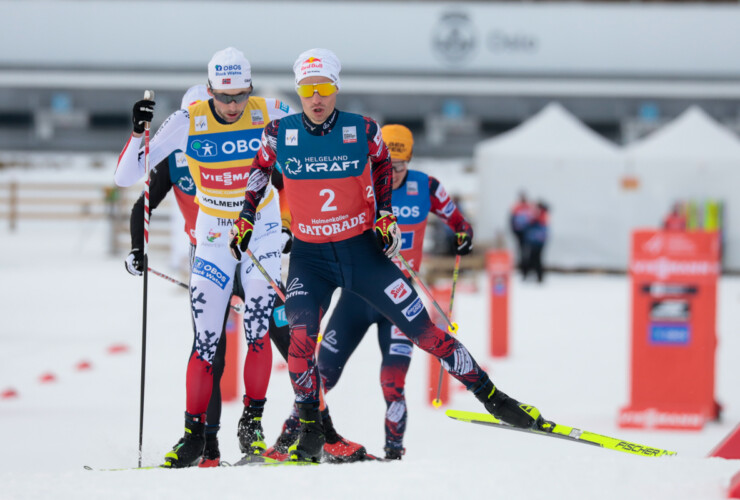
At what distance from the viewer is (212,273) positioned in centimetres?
491

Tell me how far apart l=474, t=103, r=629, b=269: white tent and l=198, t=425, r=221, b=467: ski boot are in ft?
49.4

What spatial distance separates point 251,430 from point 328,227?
137cm

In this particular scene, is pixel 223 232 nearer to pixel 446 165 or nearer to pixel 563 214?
pixel 563 214

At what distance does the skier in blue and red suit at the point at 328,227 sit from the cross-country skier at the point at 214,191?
1.02ft

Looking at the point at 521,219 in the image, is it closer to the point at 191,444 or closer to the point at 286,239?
the point at 286,239

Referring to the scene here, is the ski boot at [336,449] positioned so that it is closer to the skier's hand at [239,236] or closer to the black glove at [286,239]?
the black glove at [286,239]

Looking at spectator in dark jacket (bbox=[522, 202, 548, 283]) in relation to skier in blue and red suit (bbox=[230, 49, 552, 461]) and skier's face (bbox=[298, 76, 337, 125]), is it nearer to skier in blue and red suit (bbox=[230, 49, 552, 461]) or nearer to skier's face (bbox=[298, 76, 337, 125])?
skier in blue and red suit (bbox=[230, 49, 552, 461])

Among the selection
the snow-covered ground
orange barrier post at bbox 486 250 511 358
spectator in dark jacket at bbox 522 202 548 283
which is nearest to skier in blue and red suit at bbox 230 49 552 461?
the snow-covered ground

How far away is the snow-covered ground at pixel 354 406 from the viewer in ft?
12.3

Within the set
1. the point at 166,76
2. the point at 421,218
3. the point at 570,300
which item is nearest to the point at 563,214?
the point at 570,300

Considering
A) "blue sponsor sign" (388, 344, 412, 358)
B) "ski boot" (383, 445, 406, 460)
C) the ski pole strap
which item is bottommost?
"ski boot" (383, 445, 406, 460)

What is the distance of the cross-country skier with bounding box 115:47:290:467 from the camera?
4.79 m

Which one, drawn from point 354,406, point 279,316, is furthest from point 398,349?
point 354,406

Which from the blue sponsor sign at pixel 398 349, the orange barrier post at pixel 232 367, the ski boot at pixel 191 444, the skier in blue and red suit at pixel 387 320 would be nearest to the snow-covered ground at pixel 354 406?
the orange barrier post at pixel 232 367
